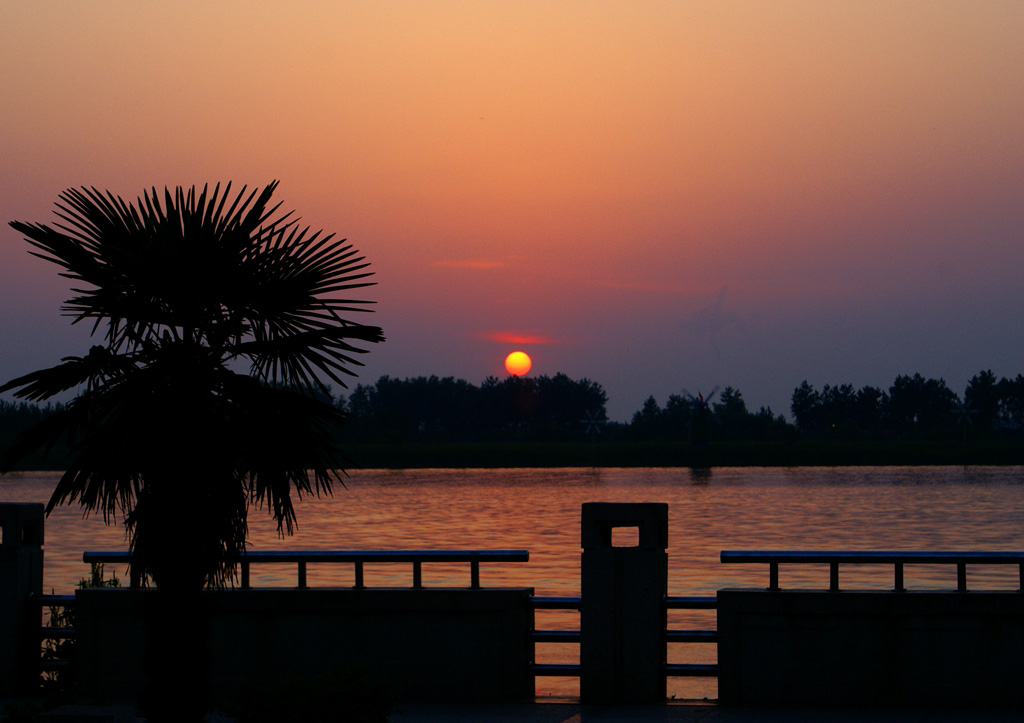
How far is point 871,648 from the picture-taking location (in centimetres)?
1066

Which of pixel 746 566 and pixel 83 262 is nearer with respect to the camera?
pixel 83 262

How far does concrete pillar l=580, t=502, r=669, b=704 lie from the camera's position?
10930 mm

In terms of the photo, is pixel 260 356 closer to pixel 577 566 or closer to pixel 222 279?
pixel 222 279

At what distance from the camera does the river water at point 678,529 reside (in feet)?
114

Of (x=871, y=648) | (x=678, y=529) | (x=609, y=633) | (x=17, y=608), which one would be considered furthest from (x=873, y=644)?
(x=678, y=529)

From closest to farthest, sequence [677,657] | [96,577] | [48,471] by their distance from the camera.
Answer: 1. [96,577]
2. [677,657]
3. [48,471]

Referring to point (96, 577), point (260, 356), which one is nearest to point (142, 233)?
point (260, 356)

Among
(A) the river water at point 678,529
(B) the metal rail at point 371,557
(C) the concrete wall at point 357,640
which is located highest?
(B) the metal rail at point 371,557

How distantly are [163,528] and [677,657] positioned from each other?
46.7ft

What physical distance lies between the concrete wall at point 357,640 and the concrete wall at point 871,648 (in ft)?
6.39

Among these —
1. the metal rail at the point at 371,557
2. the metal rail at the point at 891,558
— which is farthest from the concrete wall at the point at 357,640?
the metal rail at the point at 891,558

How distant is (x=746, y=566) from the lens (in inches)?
1623

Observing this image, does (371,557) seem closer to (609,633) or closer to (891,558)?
(609,633)

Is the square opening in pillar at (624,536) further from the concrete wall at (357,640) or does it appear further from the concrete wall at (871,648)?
the concrete wall at (871,648)
